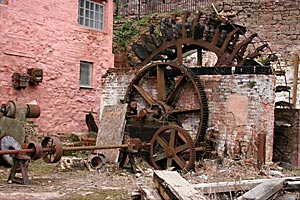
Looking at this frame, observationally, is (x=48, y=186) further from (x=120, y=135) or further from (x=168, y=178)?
(x=120, y=135)

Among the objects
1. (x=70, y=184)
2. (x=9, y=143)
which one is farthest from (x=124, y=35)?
(x=70, y=184)

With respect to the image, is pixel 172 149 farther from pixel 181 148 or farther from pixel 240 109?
pixel 240 109

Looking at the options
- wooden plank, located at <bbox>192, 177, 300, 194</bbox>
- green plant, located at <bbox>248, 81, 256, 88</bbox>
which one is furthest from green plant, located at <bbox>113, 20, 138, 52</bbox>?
wooden plank, located at <bbox>192, 177, 300, 194</bbox>

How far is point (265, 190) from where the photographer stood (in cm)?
550

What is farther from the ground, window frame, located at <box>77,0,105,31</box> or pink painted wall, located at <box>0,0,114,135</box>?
window frame, located at <box>77,0,105,31</box>

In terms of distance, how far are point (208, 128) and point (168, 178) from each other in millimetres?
4498

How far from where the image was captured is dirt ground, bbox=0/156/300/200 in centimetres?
697

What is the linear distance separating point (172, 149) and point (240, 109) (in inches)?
63.2

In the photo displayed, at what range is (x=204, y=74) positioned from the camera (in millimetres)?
10555

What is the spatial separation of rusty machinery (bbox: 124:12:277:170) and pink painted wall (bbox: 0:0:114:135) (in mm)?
2402

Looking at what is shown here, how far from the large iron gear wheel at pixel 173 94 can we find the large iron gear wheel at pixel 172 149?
59 centimetres

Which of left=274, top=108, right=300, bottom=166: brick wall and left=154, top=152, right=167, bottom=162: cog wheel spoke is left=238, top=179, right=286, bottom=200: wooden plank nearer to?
left=154, top=152, right=167, bottom=162: cog wheel spoke

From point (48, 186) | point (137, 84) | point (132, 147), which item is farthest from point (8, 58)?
point (48, 186)

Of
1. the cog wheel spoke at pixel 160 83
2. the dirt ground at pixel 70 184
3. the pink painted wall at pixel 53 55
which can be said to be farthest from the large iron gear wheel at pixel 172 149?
the pink painted wall at pixel 53 55
